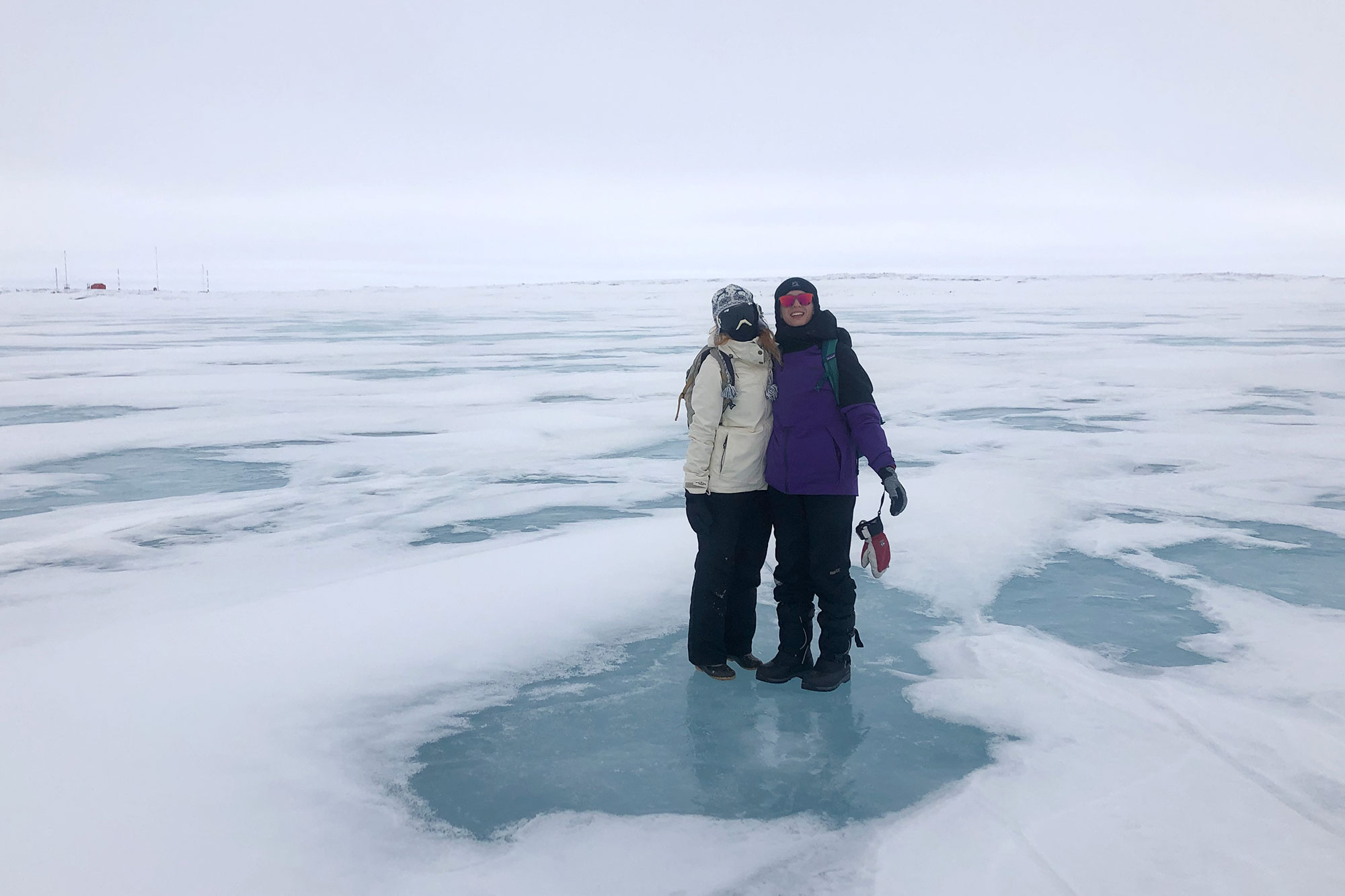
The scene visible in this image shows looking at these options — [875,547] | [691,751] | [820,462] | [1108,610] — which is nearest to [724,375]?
[820,462]

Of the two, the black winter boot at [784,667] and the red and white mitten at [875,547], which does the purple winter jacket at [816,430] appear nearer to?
the red and white mitten at [875,547]

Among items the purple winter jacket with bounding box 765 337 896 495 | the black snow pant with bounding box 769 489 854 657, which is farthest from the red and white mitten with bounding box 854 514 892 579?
the purple winter jacket with bounding box 765 337 896 495

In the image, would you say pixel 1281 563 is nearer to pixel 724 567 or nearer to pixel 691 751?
pixel 724 567

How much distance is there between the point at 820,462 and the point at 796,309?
0.51m

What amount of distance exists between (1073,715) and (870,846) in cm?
105

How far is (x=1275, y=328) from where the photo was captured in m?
20.8

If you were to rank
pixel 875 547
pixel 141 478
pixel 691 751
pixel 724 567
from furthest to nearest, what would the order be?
pixel 141 478, pixel 724 567, pixel 875 547, pixel 691 751

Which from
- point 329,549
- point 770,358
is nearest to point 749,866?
point 770,358

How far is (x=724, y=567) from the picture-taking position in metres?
3.44

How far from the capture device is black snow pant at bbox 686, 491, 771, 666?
339 cm

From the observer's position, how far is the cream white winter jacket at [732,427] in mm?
3219

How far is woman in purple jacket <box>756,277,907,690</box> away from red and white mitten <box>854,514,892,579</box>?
87mm

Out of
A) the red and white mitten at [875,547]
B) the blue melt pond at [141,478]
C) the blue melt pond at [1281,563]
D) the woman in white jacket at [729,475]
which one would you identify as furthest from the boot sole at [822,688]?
the blue melt pond at [141,478]

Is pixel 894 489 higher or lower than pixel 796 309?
lower
